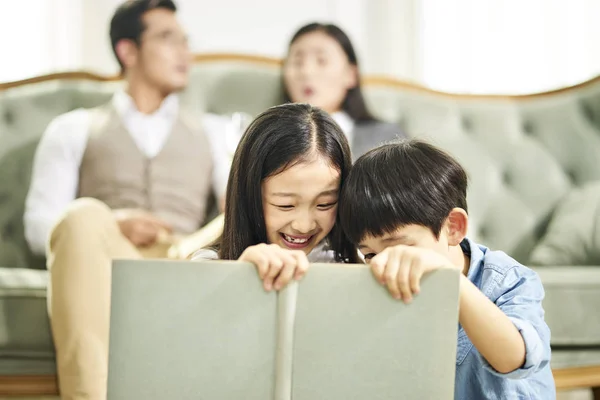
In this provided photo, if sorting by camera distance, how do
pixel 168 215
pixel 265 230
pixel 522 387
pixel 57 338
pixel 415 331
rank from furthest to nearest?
pixel 168 215, pixel 57 338, pixel 265 230, pixel 522 387, pixel 415 331

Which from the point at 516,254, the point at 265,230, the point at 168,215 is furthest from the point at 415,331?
the point at 516,254

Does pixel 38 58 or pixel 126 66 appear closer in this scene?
pixel 126 66

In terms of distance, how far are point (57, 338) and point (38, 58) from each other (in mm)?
1695

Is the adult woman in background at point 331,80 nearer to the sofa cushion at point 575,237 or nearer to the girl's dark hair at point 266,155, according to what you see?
the sofa cushion at point 575,237

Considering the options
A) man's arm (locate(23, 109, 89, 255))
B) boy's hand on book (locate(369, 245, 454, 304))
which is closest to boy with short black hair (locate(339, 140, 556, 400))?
boy's hand on book (locate(369, 245, 454, 304))

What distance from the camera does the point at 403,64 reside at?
2852 mm

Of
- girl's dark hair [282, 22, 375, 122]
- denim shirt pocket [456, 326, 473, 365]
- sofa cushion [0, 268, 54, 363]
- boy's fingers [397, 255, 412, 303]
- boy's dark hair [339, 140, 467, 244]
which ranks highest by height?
girl's dark hair [282, 22, 375, 122]

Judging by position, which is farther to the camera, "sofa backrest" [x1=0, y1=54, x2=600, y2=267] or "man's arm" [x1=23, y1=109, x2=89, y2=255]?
"sofa backrest" [x1=0, y1=54, x2=600, y2=267]

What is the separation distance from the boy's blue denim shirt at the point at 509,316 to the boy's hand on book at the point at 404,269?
0.67 feet

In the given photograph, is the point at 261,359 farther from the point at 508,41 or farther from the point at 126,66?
the point at 508,41

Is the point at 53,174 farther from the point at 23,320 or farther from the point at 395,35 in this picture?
the point at 395,35

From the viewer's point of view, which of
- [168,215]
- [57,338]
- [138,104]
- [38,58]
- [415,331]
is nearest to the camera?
[415,331]

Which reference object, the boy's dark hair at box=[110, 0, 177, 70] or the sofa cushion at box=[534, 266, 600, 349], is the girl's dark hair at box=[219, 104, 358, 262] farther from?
the boy's dark hair at box=[110, 0, 177, 70]

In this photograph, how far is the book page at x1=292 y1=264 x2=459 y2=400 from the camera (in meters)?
0.70
